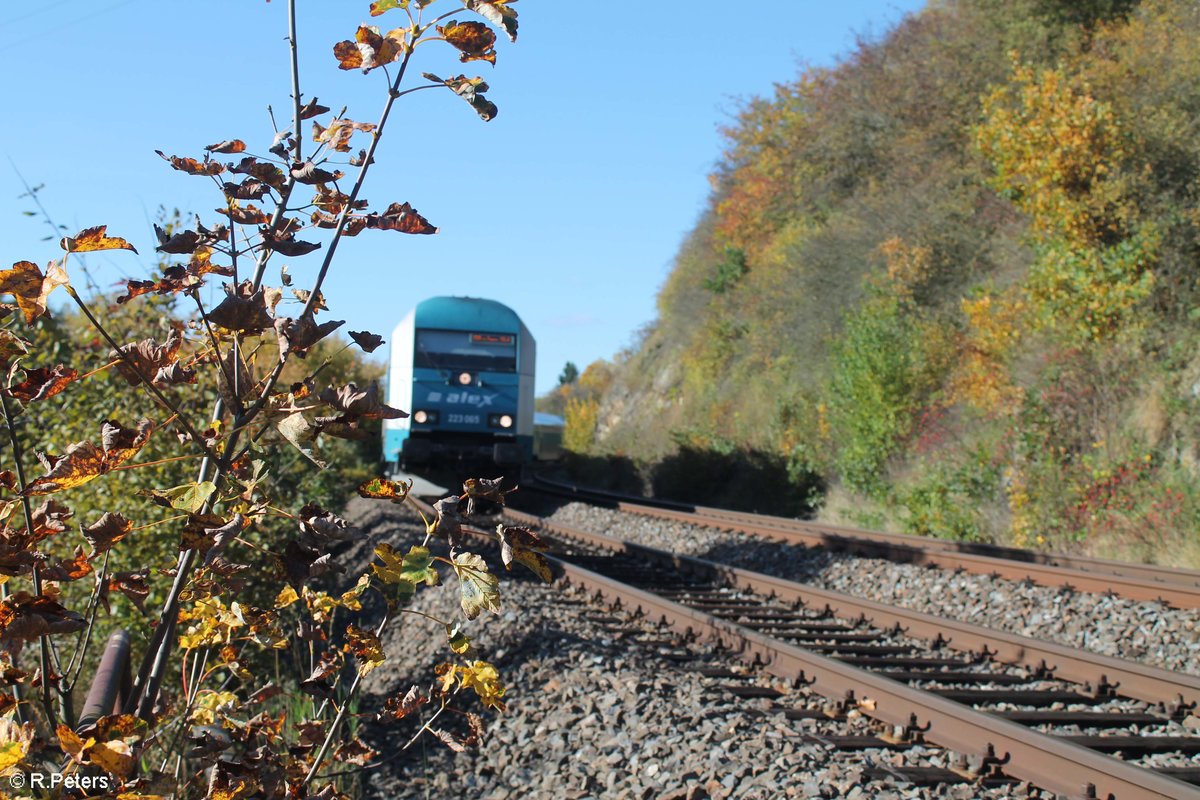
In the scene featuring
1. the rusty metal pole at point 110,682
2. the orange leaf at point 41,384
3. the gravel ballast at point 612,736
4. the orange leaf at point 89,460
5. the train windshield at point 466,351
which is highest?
the train windshield at point 466,351

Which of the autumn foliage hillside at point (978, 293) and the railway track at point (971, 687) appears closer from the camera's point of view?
the railway track at point (971, 687)

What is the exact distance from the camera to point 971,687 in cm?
709

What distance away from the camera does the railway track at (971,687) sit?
16.4 feet

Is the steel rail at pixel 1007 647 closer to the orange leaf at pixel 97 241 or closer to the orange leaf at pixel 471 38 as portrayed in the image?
the orange leaf at pixel 471 38

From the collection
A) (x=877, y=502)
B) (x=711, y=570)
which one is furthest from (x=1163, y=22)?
(x=711, y=570)

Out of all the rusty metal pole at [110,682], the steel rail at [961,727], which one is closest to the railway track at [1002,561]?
the steel rail at [961,727]

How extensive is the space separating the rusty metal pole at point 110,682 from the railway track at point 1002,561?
26.3ft

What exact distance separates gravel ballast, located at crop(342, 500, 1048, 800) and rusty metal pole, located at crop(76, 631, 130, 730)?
3.42ft

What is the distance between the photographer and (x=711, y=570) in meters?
11.8

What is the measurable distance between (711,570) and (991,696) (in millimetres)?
5337

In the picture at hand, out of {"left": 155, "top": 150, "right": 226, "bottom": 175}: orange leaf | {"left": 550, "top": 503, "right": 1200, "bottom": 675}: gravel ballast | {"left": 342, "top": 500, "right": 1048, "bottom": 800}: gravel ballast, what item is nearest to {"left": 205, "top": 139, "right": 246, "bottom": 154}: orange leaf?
{"left": 155, "top": 150, "right": 226, "bottom": 175}: orange leaf

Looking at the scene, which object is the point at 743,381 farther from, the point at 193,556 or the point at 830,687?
the point at 193,556

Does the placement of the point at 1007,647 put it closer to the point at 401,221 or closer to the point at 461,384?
the point at 401,221

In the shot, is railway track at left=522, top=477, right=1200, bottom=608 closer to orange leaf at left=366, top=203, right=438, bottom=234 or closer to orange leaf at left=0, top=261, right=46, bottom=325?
orange leaf at left=366, top=203, right=438, bottom=234
